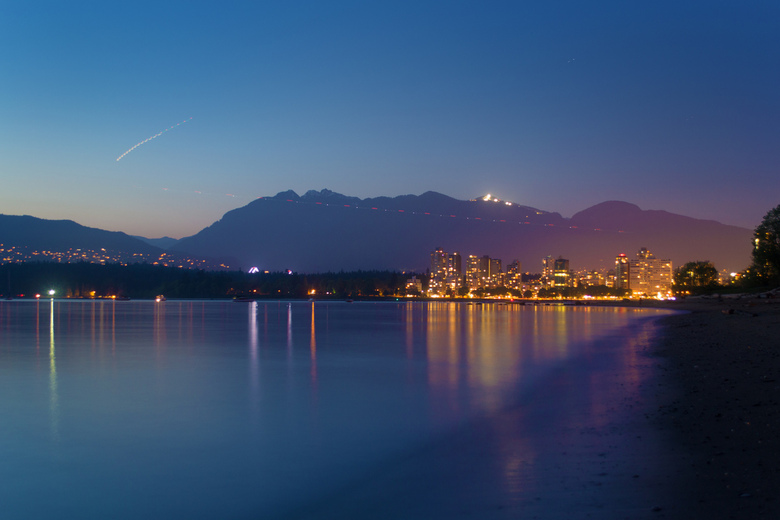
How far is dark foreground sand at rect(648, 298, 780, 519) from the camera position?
18.6 feet

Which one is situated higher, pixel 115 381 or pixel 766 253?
pixel 766 253

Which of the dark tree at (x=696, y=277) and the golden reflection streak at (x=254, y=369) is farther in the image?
the dark tree at (x=696, y=277)

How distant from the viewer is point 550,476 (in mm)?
7477

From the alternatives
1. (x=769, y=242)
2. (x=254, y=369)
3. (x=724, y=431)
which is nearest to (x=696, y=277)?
(x=769, y=242)

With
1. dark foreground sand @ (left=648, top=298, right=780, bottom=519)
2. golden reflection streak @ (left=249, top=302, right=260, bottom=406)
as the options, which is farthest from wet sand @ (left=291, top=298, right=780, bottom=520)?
golden reflection streak @ (left=249, top=302, right=260, bottom=406)

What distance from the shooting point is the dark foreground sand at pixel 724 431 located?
566 centimetres

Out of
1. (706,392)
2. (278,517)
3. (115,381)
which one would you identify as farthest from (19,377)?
(706,392)

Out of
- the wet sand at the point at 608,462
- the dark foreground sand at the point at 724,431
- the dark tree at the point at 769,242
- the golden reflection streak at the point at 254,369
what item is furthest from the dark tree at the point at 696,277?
the wet sand at the point at 608,462

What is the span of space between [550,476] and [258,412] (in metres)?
7.53

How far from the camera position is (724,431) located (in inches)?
334

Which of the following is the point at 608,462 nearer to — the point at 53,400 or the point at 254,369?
the point at 53,400

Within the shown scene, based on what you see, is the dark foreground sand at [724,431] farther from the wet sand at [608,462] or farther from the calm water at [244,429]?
the calm water at [244,429]

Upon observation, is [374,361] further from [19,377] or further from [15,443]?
[15,443]

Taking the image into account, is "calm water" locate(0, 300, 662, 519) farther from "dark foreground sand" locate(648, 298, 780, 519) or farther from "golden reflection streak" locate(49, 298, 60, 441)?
"dark foreground sand" locate(648, 298, 780, 519)
